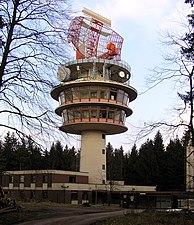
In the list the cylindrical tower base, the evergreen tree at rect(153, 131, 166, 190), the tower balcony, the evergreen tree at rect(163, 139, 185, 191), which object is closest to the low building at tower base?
the cylindrical tower base

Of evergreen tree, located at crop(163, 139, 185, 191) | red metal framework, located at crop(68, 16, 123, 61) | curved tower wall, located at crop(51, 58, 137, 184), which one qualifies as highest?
red metal framework, located at crop(68, 16, 123, 61)

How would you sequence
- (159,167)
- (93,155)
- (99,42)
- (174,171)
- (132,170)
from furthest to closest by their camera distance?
(132,170) → (159,167) → (174,171) → (93,155) → (99,42)

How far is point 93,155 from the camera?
69625 millimetres

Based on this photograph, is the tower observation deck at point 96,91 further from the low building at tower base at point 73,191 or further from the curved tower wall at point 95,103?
the low building at tower base at point 73,191

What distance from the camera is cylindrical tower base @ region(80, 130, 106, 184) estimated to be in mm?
69875

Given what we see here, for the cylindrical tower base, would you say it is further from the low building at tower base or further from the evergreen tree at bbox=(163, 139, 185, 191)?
the evergreen tree at bbox=(163, 139, 185, 191)

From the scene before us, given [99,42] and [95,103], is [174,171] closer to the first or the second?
[95,103]

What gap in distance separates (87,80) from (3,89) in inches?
1953

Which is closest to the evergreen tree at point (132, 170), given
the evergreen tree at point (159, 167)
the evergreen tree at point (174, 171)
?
the evergreen tree at point (159, 167)

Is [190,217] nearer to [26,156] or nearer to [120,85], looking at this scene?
[26,156]

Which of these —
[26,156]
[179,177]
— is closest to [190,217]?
[26,156]

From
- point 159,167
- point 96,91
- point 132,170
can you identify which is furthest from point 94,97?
point 132,170

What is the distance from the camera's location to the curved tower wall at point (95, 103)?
218ft

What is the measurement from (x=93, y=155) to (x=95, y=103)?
9.71 metres
